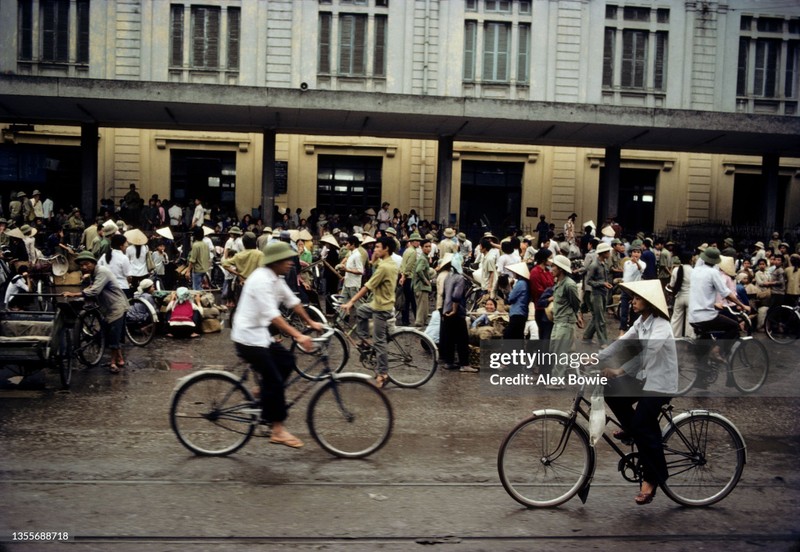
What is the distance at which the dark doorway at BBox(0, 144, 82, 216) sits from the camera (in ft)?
101

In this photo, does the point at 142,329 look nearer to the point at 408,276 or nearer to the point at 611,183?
the point at 408,276

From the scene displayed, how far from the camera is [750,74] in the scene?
103 ft

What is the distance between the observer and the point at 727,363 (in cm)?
1123

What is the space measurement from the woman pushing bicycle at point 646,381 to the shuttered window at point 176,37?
2639 centimetres

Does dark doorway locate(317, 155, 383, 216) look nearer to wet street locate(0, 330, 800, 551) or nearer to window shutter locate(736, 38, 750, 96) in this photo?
window shutter locate(736, 38, 750, 96)

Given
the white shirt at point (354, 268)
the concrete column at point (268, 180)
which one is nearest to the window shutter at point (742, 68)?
the concrete column at point (268, 180)

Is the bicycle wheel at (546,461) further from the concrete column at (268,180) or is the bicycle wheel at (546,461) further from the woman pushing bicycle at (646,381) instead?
the concrete column at (268,180)

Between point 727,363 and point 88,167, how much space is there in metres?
20.7

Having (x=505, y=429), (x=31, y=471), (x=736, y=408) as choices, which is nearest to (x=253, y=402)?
(x=31, y=471)

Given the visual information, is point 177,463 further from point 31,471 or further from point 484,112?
point 484,112

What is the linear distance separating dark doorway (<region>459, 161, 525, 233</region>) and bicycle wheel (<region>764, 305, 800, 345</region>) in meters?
17.0

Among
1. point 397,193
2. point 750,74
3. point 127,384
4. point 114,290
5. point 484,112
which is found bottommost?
point 127,384

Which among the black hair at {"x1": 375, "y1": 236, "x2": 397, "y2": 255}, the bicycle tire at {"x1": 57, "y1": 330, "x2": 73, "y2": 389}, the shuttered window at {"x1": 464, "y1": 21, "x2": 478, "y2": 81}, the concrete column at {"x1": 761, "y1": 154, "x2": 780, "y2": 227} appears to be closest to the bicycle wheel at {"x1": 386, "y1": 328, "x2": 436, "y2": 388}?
the black hair at {"x1": 375, "y1": 236, "x2": 397, "y2": 255}

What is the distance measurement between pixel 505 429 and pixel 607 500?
2.29m
